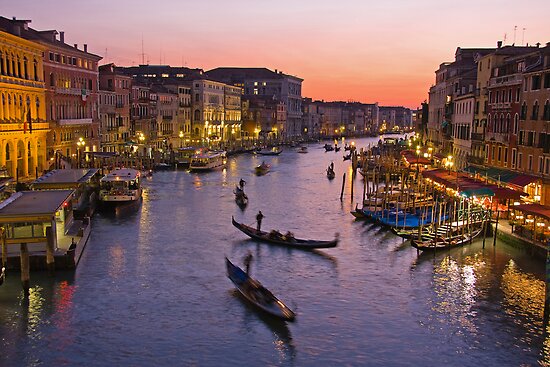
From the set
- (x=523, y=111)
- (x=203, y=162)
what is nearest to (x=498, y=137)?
(x=523, y=111)

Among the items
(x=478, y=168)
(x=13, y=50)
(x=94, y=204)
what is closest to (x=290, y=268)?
(x=94, y=204)

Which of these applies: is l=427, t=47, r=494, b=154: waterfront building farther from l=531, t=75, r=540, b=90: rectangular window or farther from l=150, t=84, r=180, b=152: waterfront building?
l=150, t=84, r=180, b=152: waterfront building

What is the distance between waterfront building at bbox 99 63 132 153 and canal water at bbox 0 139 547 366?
27.0 metres

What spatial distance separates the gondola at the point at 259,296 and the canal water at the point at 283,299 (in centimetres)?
26

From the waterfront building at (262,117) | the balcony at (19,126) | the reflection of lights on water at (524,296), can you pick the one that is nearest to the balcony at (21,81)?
the balcony at (19,126)

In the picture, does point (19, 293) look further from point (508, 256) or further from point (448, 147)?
point (448, 147)

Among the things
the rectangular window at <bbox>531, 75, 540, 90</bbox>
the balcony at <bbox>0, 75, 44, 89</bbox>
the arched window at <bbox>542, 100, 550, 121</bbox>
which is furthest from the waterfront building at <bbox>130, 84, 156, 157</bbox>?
the arched window at <bbox>542, 100, 550, 121</bbox>

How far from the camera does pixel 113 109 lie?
51.1 metres

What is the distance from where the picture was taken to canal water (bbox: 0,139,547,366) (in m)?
12.6

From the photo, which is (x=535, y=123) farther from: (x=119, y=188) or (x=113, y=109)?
(x=113, y=109)

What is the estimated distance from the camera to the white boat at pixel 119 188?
29.5 meters

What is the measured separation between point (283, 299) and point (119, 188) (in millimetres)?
17046

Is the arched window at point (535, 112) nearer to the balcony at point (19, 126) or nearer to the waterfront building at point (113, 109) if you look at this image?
the balcony at point (19, 126)

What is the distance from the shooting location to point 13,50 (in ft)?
99.9
